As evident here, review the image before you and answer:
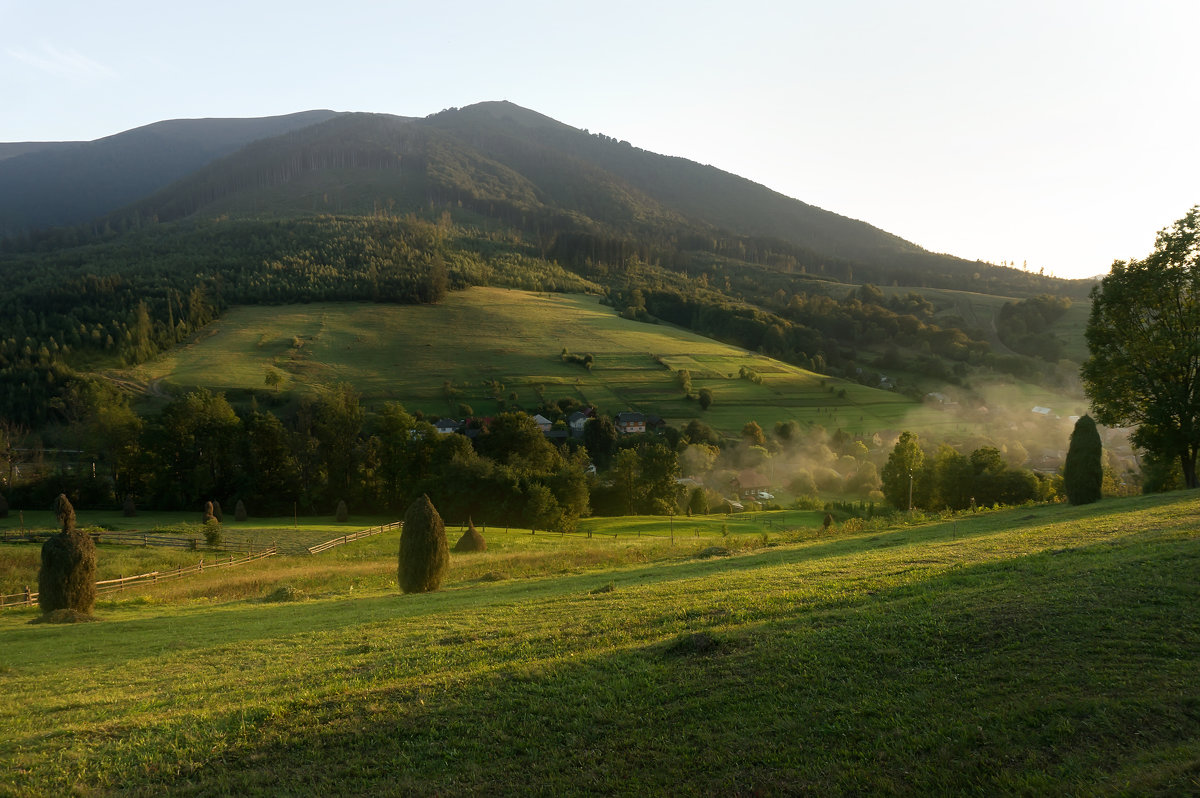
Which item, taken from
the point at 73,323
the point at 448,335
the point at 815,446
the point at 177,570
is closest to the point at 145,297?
the point at 73,323

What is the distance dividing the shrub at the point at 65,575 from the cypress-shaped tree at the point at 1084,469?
3960 cm

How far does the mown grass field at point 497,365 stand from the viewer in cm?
9169

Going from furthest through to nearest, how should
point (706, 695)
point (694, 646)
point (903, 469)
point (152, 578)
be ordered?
point (903, 469) < point (152, 578) < point (694, 646) < point (706, 695)

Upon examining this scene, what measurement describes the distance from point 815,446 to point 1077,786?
82.1 metres

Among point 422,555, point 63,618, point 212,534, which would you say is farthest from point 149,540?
point 422,555

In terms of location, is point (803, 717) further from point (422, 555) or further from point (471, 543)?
point (471, 543)

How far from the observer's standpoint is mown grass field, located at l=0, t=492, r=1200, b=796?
256 inches

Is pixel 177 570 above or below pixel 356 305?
below

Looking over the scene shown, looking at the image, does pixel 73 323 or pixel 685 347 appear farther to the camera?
pixel 685 347

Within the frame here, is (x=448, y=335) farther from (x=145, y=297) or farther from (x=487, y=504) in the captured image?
(x=487, y=504)

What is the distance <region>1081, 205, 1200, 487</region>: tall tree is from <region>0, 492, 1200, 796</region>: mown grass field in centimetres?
1729

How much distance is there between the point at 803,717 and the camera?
7406mm

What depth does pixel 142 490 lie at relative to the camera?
206 ft

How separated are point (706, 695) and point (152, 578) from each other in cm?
3323
